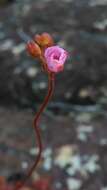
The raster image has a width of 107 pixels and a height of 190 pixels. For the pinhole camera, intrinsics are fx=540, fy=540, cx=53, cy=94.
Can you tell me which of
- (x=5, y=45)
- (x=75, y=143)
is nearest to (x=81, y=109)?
(x=75, y=143)

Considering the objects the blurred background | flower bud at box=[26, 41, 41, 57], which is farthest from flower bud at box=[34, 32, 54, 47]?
the blurred background

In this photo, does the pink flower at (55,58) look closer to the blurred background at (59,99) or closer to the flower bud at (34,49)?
the flower bud at (34,49)

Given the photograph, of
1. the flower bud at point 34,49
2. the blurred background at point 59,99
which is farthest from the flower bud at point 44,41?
the blurred background at point 59,99

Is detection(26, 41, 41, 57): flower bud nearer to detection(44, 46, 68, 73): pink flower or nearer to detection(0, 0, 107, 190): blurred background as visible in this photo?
detection(44, 46, 68, 73): pink flower

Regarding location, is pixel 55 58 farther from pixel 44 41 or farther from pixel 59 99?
pixel 59 99

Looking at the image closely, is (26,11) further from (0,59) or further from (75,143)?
(75,143)

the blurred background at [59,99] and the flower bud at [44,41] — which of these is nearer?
the flower bud at [44,41]

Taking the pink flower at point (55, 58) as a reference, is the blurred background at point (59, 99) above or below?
below
